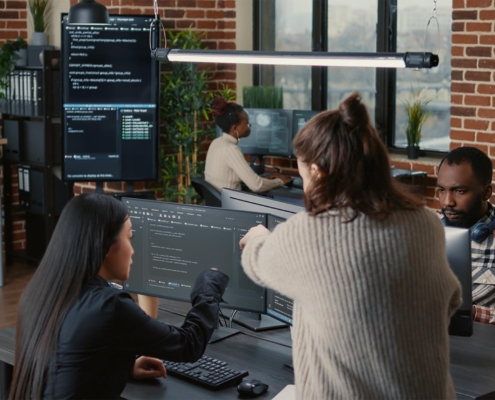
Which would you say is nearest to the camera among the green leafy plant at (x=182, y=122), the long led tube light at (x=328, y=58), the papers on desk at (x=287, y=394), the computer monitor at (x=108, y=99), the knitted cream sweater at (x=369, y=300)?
the knitted cream sweater at (x=369, y=300)

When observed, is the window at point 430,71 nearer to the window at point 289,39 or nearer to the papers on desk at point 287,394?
the window at point 289,39

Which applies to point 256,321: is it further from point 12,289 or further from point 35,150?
point 35,150

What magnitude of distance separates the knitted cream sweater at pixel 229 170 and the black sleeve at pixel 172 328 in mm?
2968

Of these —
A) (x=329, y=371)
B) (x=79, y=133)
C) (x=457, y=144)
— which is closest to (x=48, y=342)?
(x=329, y=371)

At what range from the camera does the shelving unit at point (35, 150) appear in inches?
228

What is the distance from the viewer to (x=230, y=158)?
5445mm

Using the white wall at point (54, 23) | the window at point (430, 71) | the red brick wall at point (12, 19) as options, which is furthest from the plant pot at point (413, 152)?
the red brick wall at point (12, 19)

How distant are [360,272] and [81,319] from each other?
2.38 ft

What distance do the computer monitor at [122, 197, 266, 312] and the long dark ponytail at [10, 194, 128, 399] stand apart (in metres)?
0.63

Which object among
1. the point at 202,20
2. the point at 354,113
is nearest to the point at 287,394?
the point at 354,113

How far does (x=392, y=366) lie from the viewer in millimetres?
1769

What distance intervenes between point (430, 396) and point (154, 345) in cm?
72

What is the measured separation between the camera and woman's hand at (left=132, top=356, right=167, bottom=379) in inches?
94.2

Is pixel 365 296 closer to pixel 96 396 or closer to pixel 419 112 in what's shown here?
pixel 96 396
